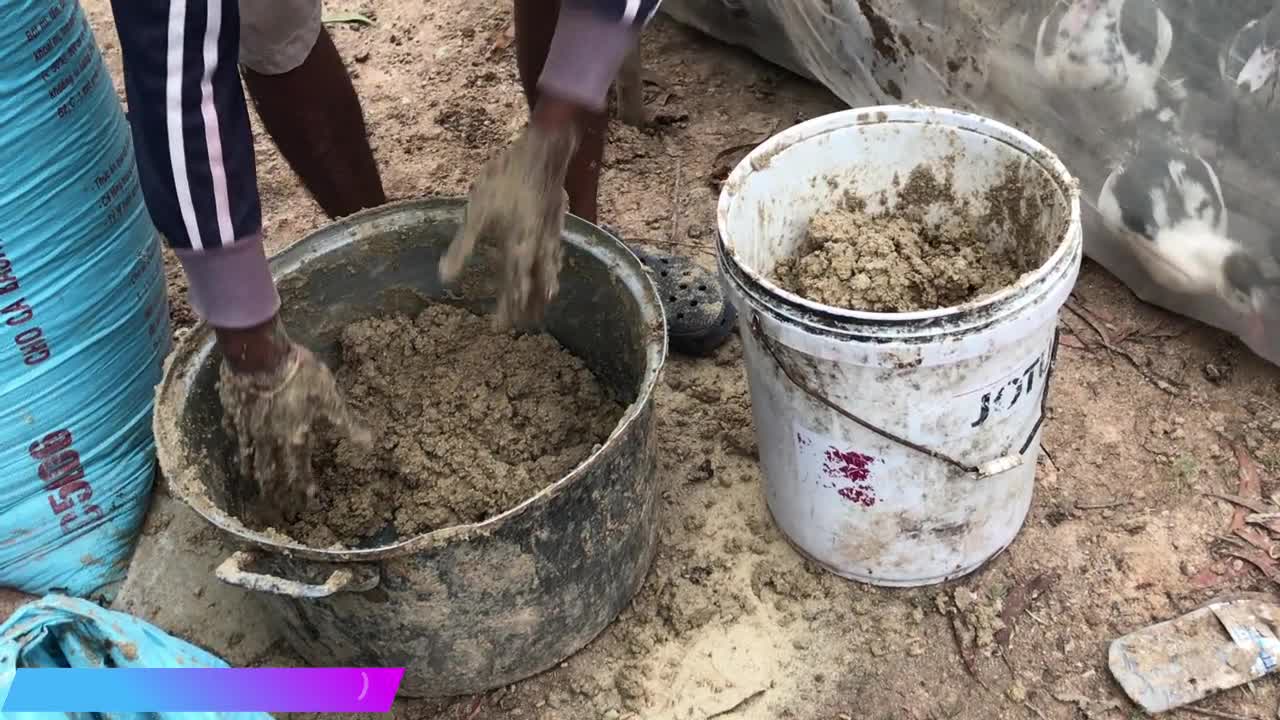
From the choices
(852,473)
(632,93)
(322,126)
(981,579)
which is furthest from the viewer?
(632,93)

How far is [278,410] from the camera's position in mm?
1484

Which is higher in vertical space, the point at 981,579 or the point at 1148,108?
the point at 1148,108

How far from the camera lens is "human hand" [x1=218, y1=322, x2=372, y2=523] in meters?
1.42

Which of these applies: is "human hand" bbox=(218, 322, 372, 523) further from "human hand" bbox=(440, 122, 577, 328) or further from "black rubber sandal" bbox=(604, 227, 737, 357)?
"black rubber sandal" bbox=(604, 227, 737, 357)

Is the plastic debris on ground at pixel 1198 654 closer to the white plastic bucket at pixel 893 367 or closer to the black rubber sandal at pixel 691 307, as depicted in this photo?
the white plastic bucket at pixel 893 367

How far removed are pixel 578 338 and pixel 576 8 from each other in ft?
2.94

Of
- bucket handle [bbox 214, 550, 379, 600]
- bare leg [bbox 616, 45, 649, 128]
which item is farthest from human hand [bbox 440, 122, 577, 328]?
bare leg [bbox 616, 45, 649, 128]

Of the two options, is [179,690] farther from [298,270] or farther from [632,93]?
[632,93]

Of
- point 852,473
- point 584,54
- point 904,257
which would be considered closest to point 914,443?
point 852,473

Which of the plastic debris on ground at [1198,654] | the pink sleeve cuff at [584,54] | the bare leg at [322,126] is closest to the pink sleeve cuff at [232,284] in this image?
the pink sleeve cuff at [584,54]

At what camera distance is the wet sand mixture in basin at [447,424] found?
1.76 metres

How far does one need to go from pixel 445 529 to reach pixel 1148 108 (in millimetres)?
1452

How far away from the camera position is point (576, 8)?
1211 mm

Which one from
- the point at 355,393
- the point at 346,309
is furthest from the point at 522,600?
the point at 346,309
